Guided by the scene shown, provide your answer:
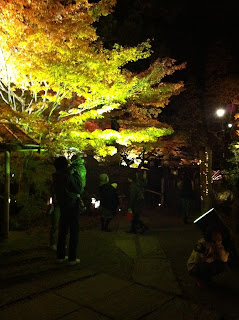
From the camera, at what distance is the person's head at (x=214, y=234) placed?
15.7ft

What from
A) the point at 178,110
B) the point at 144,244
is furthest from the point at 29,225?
the point at 178,110

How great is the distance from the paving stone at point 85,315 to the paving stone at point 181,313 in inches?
24.7

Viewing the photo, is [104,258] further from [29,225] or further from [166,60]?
[166,60]

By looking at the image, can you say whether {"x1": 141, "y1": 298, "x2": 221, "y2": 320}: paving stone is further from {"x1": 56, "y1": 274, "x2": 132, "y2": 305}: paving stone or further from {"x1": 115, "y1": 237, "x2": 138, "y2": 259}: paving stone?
{"x1": 115, "y1": 237, "x2": 138, "y2": 259}: paving stone

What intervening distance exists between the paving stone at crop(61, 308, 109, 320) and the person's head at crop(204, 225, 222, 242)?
2.24 meters

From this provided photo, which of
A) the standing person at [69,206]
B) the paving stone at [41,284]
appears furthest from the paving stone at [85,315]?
the standing person at [69,206]

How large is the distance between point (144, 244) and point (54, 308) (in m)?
4.19

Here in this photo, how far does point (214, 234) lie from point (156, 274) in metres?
1.46

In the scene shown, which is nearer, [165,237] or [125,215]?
[165,237]

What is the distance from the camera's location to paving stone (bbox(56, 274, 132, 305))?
A: 4293 millimetres

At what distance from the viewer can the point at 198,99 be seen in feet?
66.1

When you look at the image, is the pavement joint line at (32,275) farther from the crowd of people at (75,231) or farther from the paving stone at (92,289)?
the paving stone at (92,289)

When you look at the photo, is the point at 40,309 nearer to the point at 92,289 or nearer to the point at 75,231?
the point at 92,289

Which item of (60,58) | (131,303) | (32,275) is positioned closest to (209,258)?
(131,303)
